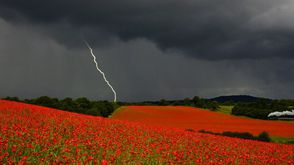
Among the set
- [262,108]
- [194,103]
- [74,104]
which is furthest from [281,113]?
[74,104]

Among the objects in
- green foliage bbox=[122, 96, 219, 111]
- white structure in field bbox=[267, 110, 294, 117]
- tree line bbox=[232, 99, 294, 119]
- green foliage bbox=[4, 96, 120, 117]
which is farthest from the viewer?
green foliage bbox=[122, 96, 219, 111]

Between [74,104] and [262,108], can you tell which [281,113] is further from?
[74,104]

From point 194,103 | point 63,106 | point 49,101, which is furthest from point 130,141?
point 194,103

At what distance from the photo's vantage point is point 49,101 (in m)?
61.2

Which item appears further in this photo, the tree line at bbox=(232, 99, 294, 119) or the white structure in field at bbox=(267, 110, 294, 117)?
the tree line at bbox=(232, 99, 294, 119)

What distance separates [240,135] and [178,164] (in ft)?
69.2

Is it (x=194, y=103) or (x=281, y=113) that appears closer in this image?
(x=281, y=113)

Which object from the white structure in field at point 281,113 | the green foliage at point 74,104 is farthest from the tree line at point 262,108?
the green foliage at point 74,104

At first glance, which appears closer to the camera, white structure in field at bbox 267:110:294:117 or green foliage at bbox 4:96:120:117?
green foliage at bbox 4:96:120:117

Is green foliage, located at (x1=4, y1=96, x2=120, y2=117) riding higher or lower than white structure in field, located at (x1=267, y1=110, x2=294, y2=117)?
lower

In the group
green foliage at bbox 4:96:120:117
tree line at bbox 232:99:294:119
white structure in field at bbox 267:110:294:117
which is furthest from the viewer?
tree line at bbox 232:99:294:119

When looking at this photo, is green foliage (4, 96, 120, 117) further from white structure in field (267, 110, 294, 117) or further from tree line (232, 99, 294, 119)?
white structure in field (267, 110, 294, 117)

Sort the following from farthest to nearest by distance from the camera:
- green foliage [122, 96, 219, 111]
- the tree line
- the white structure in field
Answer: green foliage [122, 96, 219, 111], the tree line, the white structure in field

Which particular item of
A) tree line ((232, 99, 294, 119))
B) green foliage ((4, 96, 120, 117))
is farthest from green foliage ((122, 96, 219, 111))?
green foliage ((4, 96, 120, 117))
